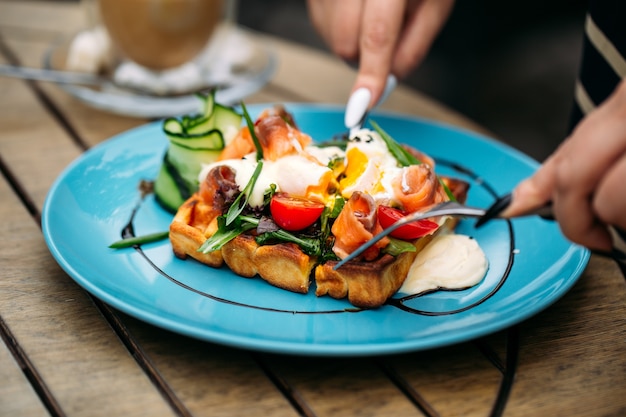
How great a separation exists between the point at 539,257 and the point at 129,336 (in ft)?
4.05

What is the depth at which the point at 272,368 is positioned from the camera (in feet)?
5.66

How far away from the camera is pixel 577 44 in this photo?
558cm

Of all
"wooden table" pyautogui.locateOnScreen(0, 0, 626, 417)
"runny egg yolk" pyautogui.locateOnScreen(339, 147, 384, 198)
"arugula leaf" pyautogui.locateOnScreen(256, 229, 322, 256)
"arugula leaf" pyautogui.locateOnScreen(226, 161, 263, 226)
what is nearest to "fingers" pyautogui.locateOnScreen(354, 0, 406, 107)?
"runny egg yolk" pyautogui.locateOnScreen(339, 147, 384, 198)

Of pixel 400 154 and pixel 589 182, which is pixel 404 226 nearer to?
pixel 400 154

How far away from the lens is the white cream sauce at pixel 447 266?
6.57ft

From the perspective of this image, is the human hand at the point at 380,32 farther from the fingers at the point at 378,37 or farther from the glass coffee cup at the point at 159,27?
the glass coffee cup at the point at 159,27

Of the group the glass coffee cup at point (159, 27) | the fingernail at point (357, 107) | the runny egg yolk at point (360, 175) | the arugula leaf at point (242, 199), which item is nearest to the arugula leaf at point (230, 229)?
the arugula leaf at point (242, 199)

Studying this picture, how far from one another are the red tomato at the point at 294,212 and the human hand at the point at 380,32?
72cm

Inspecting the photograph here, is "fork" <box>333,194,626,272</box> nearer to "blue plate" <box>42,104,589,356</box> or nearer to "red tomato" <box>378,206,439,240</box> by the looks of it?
"red tomato" <box>378,206,439,240</box>

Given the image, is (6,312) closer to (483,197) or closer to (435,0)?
(483,197)

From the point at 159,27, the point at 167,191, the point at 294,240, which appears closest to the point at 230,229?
the point at 294,240

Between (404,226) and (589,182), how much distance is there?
610 millimetres

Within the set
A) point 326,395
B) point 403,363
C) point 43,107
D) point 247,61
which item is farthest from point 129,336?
point 247,61

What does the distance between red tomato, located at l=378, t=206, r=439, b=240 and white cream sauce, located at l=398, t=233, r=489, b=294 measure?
106mm
